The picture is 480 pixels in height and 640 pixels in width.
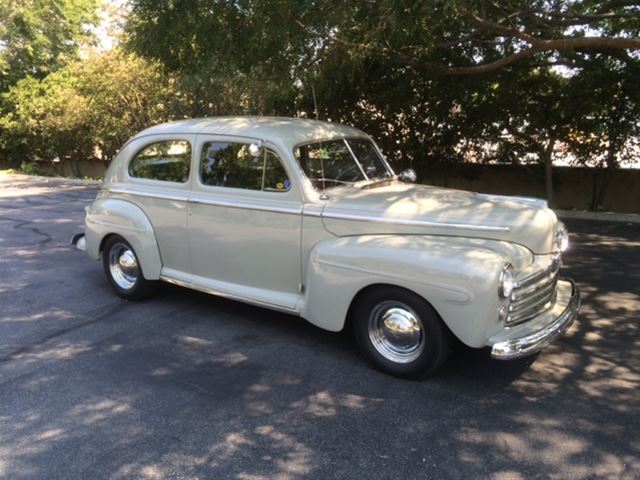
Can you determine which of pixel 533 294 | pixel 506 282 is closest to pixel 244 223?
pixel 506 282

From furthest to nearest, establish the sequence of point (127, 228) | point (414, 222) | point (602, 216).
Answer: point (602, 216), point (127, 228), point (414, 222)

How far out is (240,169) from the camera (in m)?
4.77

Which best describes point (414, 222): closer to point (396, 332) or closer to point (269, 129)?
point (396, 332)

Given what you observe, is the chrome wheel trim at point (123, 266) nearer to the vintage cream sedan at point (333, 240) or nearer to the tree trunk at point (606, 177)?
Result: the vintage cream sedan at point (333, 240)

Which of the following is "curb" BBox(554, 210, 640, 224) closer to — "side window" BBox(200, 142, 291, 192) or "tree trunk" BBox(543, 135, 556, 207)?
"tree trunk" BBox(543, 135, 556, 207)

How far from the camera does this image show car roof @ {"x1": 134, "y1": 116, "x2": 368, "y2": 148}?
4629 mm

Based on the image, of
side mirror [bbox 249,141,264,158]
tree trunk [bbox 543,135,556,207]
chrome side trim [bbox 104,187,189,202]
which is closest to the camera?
side mirror [bbox 249,141,264,158]

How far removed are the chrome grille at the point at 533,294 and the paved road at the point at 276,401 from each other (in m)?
0.50

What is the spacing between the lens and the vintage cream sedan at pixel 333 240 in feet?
11.9

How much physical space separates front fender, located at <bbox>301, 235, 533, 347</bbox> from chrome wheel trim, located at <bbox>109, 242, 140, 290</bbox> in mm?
2283

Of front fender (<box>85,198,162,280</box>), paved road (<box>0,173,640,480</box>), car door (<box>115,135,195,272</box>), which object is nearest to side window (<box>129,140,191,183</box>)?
car door (<box>115,135,195,272</box>)

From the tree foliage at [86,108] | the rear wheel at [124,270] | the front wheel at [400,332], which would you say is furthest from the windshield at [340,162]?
the tree foliage at [86,108]

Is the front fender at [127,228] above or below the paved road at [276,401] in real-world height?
above

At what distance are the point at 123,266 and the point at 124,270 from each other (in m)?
0.04
